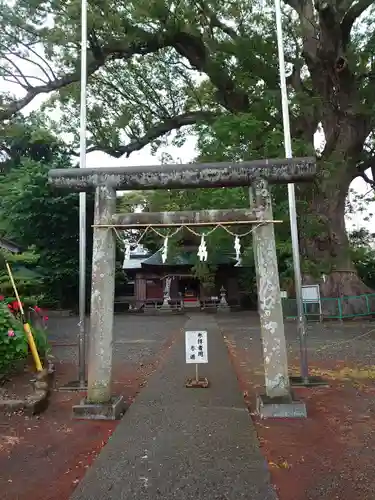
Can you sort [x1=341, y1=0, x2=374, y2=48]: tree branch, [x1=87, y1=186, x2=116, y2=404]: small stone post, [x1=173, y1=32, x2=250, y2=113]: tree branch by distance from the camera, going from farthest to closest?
[x1=173, y1=32, x2=250, y2=113]: tree branch
[x1=341, y1=0, x2=374, y2=48]: tree branch
[x1=87, y1=186, x2=116, y2=404]: small stone post

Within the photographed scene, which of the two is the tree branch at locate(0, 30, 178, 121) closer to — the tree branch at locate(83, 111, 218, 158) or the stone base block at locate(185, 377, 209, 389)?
the tree branch at locate(83, 111, 218, 158)

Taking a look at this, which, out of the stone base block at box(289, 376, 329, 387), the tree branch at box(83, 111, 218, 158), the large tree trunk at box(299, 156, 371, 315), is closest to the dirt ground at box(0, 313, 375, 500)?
the stone base block at box(289, 376, 329, 387)

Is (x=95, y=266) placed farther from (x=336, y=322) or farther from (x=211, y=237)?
(x=336, y=322)

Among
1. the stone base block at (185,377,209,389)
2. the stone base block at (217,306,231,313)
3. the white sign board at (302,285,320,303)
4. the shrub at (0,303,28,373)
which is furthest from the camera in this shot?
the stone base block at (217,306,231,313)

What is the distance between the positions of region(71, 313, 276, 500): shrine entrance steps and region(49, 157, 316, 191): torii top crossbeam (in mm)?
3031

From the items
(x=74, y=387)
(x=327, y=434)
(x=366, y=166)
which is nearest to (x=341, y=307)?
(x=366, y=166)

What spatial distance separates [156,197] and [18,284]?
12.2 metres

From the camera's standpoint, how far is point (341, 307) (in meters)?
17.2

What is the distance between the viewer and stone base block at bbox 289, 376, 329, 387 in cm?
693

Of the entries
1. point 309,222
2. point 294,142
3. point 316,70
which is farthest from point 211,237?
point 316,70

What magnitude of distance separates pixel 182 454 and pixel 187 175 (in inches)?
136

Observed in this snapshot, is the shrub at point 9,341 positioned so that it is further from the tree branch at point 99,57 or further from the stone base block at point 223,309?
the stone base block at point 223,309

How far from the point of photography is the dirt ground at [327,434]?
3514 millimetres

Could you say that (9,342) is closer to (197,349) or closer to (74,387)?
(74,387)
